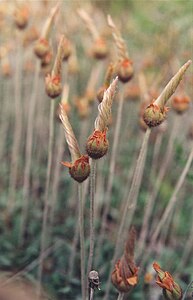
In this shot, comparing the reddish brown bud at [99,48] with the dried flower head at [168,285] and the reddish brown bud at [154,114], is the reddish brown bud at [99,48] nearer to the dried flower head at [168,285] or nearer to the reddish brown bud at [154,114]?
the reddish brown bud at [154,114]

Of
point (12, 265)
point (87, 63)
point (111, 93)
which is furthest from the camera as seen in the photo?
point (87, 63)

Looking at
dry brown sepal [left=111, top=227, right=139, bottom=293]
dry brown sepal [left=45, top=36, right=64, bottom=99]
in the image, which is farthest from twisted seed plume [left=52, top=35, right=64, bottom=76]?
dry brown sepal [left=111, top=227, right=139, bottom=293]

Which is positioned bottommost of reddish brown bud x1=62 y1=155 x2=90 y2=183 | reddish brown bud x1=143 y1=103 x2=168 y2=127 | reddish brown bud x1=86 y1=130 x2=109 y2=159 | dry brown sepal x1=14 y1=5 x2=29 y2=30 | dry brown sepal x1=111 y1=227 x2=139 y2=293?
dry brown sepal x1=111 y1=227 x2=139 y2=293

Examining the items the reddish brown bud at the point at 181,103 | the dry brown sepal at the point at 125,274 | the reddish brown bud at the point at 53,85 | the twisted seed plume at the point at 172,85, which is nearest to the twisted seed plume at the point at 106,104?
the twisted seed plume at the point at 172,85

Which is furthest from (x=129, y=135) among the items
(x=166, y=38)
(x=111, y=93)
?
(x=111, y=93)

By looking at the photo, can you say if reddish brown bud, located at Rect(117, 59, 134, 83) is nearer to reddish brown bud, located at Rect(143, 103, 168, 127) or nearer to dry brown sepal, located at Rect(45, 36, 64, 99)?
dry brown sepal, located at Rect(45, 36, 64, 99)

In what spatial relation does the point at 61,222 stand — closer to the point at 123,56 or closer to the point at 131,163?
the point at 131,163
